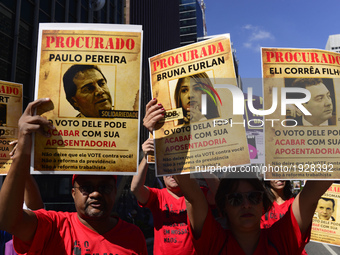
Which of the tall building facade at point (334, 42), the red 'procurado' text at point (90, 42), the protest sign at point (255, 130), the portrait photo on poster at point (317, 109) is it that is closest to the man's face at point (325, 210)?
the protest sign at point (255, 130)

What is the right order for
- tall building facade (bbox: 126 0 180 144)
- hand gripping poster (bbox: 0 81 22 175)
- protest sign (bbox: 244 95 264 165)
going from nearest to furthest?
protest sign (bbox: 244 95 264 165) < hand gripping poster (bbox: 0 81 22 175) < tall building facade (bbox: 126 0 180 144)

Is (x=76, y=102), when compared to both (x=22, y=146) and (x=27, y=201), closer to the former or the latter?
(x=22, y=146)

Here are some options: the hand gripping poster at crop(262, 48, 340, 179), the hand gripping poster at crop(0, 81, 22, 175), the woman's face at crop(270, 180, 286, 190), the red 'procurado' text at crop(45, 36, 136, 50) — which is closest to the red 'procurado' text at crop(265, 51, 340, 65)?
the hand gripping poster at crop(262, 48, 340, 179)

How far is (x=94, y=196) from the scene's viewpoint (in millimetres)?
2336

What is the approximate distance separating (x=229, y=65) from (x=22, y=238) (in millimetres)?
A: 1725

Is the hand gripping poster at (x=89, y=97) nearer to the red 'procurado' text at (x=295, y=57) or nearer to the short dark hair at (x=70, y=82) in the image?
the short dark hair at (x=70, y=82)

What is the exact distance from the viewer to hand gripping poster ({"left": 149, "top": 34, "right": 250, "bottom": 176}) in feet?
7.19

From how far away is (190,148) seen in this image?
2.26m

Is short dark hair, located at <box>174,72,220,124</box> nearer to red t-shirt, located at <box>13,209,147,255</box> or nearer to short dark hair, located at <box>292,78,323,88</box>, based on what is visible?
short dark hair, located at <box>292,78,323,88</box>

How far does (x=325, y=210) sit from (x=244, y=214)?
2009mm

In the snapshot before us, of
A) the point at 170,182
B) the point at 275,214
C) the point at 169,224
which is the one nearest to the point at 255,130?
the point at 275,214

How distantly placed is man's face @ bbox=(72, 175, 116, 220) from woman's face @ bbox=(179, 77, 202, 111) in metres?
0.78

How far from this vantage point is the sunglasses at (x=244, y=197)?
2.26 metres

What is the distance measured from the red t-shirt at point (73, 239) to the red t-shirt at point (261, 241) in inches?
21.0
